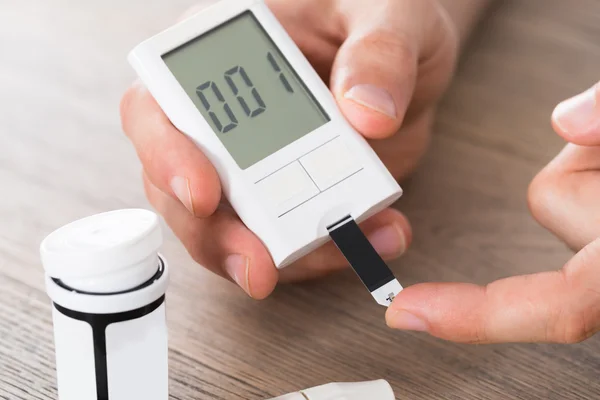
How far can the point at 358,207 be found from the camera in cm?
65

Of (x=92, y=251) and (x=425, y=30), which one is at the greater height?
(x=92, y=251)

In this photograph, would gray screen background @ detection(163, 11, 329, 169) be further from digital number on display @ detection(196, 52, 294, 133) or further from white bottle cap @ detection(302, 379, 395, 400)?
white bottle cap @ detection(302, 379, 395, 400)

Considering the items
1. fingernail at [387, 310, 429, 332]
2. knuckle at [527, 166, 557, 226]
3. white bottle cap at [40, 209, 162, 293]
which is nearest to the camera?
white bottle cap at [40, 209, 162, 293]

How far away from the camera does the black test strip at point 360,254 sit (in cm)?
62

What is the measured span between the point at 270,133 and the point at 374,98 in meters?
0.09

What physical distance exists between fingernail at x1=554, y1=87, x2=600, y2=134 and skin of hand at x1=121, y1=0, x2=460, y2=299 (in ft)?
0.42

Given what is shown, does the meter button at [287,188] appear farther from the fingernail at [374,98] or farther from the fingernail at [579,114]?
the fingernail at [579,114]

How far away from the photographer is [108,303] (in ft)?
1.61

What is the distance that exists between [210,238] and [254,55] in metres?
0.16

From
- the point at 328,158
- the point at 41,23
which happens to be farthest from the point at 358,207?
the point at 41,23

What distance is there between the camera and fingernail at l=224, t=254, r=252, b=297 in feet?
2.16

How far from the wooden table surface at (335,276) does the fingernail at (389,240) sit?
1.2 inches

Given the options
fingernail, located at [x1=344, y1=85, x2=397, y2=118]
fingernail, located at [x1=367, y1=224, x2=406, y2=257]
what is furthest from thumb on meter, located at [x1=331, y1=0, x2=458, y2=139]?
fingernail, located at [x1=367, y1=224, x2=406, y2=257]

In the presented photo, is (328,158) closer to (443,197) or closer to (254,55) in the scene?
(254,55)
